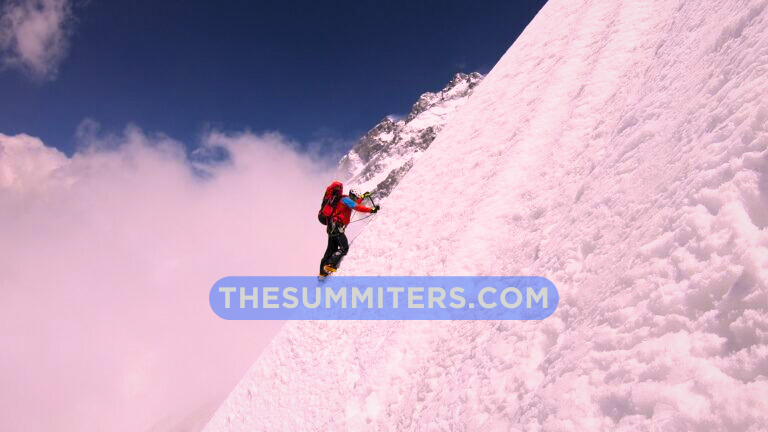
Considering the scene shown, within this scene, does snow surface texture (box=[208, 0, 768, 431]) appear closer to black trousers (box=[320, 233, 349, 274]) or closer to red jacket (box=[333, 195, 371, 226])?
black trousers (box=[320, 233, 349, 274])

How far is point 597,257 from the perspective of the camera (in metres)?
3.17

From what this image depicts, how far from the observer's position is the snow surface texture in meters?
2.00

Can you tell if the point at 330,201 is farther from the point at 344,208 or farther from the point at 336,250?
the point at 336,250

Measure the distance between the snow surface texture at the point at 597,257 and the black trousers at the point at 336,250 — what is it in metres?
0.69

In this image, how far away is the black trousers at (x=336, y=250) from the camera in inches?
344

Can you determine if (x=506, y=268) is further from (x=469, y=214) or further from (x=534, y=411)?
(x=534, y=411)

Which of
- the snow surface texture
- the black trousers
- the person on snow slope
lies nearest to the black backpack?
the person on snow slope

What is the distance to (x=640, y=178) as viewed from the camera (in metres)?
3.32

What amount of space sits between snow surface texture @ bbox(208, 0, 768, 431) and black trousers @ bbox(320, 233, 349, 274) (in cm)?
69

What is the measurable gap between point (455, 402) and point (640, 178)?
2.60m

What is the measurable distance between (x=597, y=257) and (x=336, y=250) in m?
6.52

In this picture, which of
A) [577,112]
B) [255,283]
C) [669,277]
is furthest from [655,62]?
[255,283]

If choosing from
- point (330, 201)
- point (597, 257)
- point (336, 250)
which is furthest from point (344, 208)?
point (597, 257)

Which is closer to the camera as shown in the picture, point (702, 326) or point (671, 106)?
point (702, 326)
